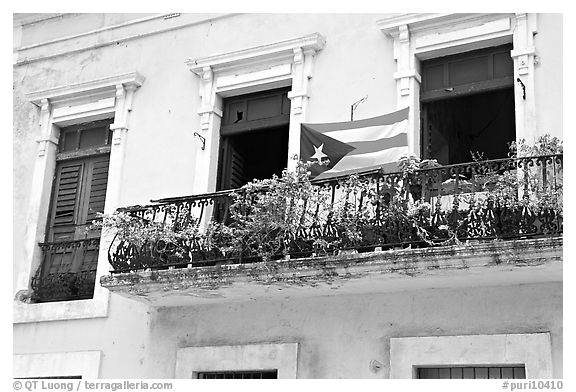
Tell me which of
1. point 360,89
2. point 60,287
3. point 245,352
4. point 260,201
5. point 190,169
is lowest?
point 245,352

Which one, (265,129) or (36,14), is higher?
(36,14)

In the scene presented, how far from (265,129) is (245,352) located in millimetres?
3042

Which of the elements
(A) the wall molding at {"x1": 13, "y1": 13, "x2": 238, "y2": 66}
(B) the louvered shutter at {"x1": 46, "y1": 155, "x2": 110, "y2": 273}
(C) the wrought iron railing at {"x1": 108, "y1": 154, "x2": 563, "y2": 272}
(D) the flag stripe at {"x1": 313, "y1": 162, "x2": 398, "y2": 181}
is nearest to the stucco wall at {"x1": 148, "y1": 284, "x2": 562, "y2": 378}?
(C) the wrought iron railing at {"x1": 108, "y1": 154, "x2": 563, "y2": 272}

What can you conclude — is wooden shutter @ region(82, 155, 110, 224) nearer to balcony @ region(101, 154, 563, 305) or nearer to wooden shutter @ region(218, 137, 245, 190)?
balcony @ region(101, 154, 563, 305)

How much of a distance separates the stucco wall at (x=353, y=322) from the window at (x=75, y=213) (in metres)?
1.54

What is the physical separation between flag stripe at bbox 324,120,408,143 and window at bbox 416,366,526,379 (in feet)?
8.70

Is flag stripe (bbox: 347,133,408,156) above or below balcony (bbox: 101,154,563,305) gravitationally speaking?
above

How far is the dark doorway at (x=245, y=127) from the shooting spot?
1155 centimetres

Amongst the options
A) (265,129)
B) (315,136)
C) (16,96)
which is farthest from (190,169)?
(16,96)

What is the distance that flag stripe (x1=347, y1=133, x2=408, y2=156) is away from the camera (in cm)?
1013

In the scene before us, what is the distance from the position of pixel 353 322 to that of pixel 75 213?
4492 mm

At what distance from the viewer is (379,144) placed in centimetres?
1022

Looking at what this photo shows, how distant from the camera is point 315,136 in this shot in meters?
10.6

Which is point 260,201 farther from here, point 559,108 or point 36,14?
point 36,14
